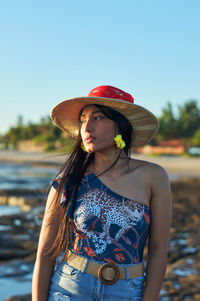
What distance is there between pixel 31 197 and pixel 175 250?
23.6 feet

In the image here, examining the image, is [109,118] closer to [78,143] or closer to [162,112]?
[78,143]

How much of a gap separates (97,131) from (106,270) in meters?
0.63

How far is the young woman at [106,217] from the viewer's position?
5.40 ft

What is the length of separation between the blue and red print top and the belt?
0.09 feet

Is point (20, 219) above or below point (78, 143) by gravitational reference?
below

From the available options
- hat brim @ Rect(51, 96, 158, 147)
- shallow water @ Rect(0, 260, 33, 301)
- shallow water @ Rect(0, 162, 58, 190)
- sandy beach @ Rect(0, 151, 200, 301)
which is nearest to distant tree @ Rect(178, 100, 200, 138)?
shallow water @ Rect(0, 162, 58, 190)

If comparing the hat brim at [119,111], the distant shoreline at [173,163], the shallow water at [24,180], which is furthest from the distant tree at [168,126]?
the hat brim at [119,111]

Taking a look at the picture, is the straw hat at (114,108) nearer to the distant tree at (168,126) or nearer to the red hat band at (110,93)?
the red hat band at (110,93)

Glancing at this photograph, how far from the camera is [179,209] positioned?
10297 millimetres

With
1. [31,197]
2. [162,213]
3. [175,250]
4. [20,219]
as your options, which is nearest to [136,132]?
[162,213]

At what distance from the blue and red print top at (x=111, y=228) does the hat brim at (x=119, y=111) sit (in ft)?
1.31

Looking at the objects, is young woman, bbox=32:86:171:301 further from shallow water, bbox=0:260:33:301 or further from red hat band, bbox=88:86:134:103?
shallow water, bbox=0:260:33:301

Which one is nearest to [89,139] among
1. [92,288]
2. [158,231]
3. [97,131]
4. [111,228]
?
[97,131]

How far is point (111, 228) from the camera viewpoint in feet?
5.41
